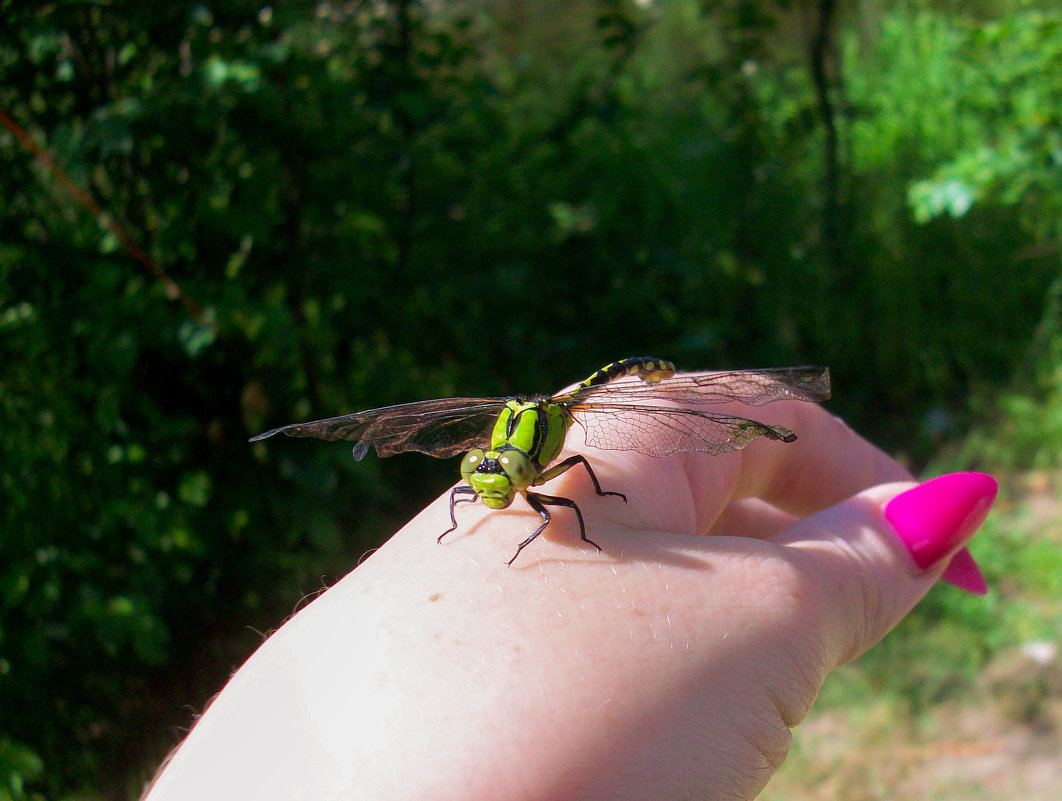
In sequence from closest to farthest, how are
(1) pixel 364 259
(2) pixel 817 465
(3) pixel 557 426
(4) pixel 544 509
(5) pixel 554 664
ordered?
(5) pixel 554 664 < (4) pixel 544 509 < (3) pixel 557 426 < (2) pixel 817 465 < (1) pixel 364 259

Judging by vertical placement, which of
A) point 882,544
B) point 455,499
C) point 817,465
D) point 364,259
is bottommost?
point 817,465

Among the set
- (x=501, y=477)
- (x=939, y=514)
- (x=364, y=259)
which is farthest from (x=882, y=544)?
(x=364, y=259)

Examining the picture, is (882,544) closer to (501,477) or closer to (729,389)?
(729,389)

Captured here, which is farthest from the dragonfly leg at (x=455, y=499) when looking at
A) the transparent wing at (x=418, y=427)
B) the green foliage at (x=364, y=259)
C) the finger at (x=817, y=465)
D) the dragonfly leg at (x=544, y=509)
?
the green foliage at (x=364, y=259)

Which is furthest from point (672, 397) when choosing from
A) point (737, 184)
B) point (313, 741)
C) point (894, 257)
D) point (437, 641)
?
point (894, 257)

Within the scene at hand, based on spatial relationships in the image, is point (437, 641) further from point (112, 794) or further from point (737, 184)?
point (737, 184)

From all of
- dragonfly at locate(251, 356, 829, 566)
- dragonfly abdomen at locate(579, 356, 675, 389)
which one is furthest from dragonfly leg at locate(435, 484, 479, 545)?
dragonfly abdomen at locate(579, 356, 675, 389)

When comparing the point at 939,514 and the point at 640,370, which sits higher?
the point at 640,370

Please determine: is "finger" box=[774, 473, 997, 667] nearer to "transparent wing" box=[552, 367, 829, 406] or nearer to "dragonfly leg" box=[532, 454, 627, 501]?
"transparent wing" box=[552, 367, 829, 406]
